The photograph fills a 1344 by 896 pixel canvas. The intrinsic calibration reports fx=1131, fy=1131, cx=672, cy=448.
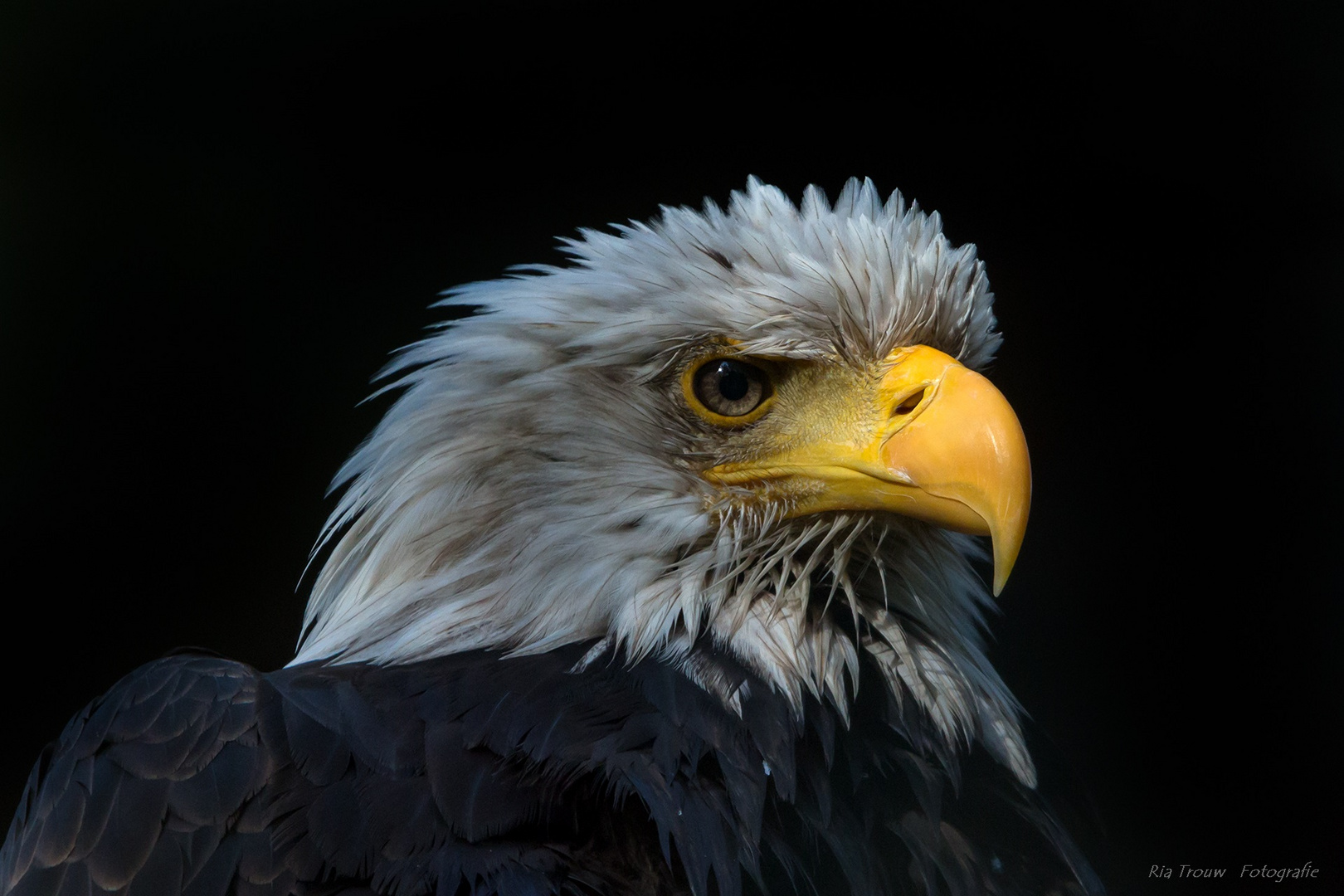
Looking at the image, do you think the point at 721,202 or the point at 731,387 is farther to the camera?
the point at 721,202

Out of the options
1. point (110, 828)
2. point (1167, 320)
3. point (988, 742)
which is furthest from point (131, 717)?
point (1167, 320)

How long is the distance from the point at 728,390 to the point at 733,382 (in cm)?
2

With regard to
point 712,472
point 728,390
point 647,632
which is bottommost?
point 647,632

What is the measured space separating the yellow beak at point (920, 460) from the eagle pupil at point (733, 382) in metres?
0.11

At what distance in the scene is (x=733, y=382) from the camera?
182 cm

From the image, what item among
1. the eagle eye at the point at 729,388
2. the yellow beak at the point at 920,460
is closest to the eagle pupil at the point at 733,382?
the eagle eye at the point at 729,388

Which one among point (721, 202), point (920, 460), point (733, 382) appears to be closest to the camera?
point (920, 460)

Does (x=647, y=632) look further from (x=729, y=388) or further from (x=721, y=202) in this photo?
(x=721, y=202)

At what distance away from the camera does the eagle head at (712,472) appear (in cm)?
Answer: 171

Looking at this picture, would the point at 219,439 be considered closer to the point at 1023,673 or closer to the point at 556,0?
the point at 556,0

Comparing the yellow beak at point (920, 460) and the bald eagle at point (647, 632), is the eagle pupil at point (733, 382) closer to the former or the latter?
the bald eagle at point (647, 632)

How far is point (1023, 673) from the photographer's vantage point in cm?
336

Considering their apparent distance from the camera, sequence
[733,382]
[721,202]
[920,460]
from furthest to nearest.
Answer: [721,202] < [733,382] < [920,460]

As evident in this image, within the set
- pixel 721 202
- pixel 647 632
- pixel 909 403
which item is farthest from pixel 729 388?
pixel 721 202
